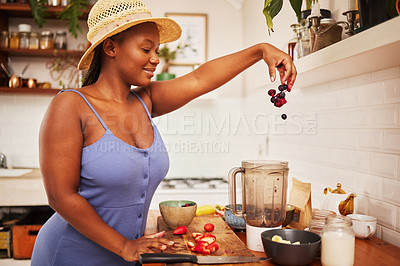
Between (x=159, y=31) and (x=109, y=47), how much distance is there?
0.93 feet

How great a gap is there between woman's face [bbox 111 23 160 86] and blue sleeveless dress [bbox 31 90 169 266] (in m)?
0.19

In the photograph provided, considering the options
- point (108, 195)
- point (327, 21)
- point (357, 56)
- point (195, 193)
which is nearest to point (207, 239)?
point (108, 195)

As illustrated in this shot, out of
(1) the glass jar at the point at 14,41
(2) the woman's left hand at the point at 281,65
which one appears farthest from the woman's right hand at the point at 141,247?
(1) the glass jar at the point at 14,41

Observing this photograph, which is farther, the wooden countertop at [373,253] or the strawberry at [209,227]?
the strawberry at [209,227]

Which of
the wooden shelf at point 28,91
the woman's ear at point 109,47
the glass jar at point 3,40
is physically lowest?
the woman's ear at point 109,47

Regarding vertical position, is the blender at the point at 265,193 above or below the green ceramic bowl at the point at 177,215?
above

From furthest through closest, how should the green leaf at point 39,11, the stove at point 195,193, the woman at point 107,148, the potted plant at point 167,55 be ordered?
the potted plant at point 167,55 < the green leaf at point 39,11 < the stove at point 195,193 < the woman at point 107,148

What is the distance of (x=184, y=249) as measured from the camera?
49.2 inches

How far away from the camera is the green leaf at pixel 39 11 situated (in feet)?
10.9

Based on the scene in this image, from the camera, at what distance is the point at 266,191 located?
133cm

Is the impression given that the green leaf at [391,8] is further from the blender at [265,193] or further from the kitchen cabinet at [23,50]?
the kitchen cabinet at [23,50]

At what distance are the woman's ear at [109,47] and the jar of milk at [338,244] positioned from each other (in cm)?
95

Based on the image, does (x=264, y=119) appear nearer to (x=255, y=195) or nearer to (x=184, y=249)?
(x=255, y=195)

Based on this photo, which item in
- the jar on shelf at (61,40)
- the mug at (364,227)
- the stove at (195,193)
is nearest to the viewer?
the mug at (364,227)
